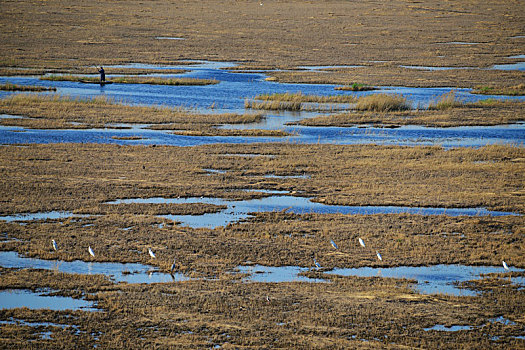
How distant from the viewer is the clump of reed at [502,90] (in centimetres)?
4933

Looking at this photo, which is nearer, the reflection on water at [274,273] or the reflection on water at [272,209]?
the reflection on water at [274,273]

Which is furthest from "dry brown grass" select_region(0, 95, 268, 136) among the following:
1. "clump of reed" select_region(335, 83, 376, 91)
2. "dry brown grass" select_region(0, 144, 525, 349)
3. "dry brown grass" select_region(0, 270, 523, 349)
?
"dry brown grass" select_region(0, 270, 523, 349)

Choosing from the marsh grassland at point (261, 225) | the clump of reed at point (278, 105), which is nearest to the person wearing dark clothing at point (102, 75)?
the marsh grassland at point (261, 225)

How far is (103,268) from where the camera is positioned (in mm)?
17297

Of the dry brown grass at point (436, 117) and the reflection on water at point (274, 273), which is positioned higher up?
the reflection on water at point (274, 273)

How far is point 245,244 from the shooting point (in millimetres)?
19109

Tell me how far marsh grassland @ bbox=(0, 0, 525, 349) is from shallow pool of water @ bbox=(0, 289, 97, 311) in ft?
0.55

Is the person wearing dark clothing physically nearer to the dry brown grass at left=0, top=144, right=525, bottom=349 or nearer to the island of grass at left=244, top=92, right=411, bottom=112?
the island of grass at left=244, top=92, right=411, bottom=112

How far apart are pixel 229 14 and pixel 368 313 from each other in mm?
108538

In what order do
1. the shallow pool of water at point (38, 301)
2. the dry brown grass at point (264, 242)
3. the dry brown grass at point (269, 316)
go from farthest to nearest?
1. the shallow pool of water at point (38, 301)
2. the dry brown grass at point (264, 242)
3. the dry brown grass at point (269, 316)

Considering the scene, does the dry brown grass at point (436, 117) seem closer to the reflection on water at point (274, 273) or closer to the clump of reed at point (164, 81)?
the clump of reed at point (164, 81)

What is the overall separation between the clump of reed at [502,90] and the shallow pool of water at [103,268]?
37619mm

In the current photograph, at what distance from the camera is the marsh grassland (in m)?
14.0

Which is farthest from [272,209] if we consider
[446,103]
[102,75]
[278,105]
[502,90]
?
[502,90]
